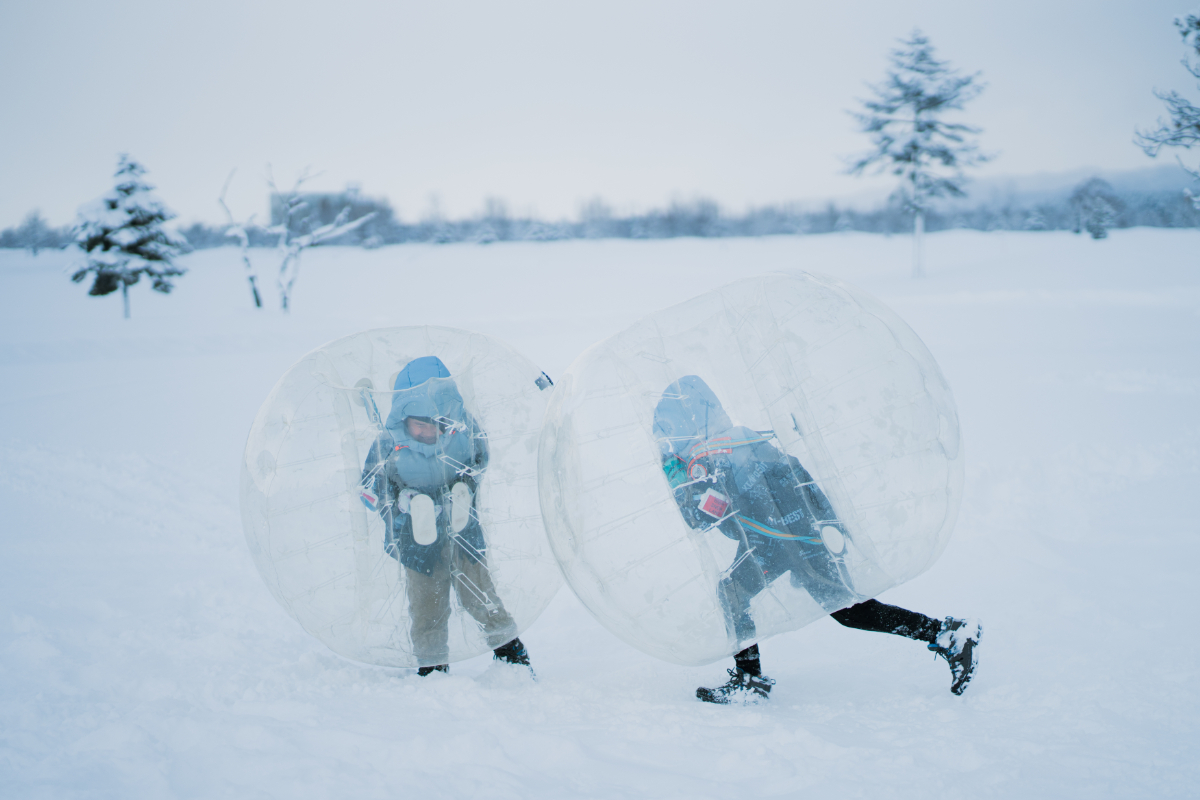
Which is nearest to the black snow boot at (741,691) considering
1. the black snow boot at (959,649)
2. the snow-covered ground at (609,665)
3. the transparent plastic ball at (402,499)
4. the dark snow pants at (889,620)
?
the snow-covered ground at (609,665)

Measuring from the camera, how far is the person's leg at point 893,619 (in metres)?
2.78

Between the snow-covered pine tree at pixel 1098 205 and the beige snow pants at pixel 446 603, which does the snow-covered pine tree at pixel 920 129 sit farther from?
the beige snow pants at pixel 446 603

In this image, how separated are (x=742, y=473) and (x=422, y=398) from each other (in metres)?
1.27

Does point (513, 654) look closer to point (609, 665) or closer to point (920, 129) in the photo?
point (609, 665)

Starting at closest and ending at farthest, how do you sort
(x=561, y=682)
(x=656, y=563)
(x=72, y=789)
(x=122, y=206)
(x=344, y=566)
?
(x=72, y=789), (x=656, y=563), (x=344, y=566), (x=561, y=682), (x=122, y=206)

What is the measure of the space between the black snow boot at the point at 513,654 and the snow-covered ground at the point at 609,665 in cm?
7

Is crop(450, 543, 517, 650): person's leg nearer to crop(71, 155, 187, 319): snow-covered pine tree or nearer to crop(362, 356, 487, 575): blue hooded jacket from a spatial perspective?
crop(362, 356, 487, 575): blue hooded jacket

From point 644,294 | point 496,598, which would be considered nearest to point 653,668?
point 496,598

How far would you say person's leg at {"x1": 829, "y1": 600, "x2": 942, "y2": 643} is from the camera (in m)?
2.78

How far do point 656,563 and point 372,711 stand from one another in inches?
48.1

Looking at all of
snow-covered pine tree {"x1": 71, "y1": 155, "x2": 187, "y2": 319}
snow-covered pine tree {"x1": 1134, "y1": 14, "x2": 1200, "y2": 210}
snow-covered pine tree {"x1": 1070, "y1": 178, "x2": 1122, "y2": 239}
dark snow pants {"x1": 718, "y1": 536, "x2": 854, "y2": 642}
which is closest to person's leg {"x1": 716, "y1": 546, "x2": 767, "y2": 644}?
dark snow pants {"x1": 718, "y1": 536, "x2": 854, "y2": 642}

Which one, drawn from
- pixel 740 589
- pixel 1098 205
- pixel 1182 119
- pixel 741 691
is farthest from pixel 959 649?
pixel 1098 205

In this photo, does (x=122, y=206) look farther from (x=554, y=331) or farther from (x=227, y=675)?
(x=227, y=675)

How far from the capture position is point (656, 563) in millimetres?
2496
